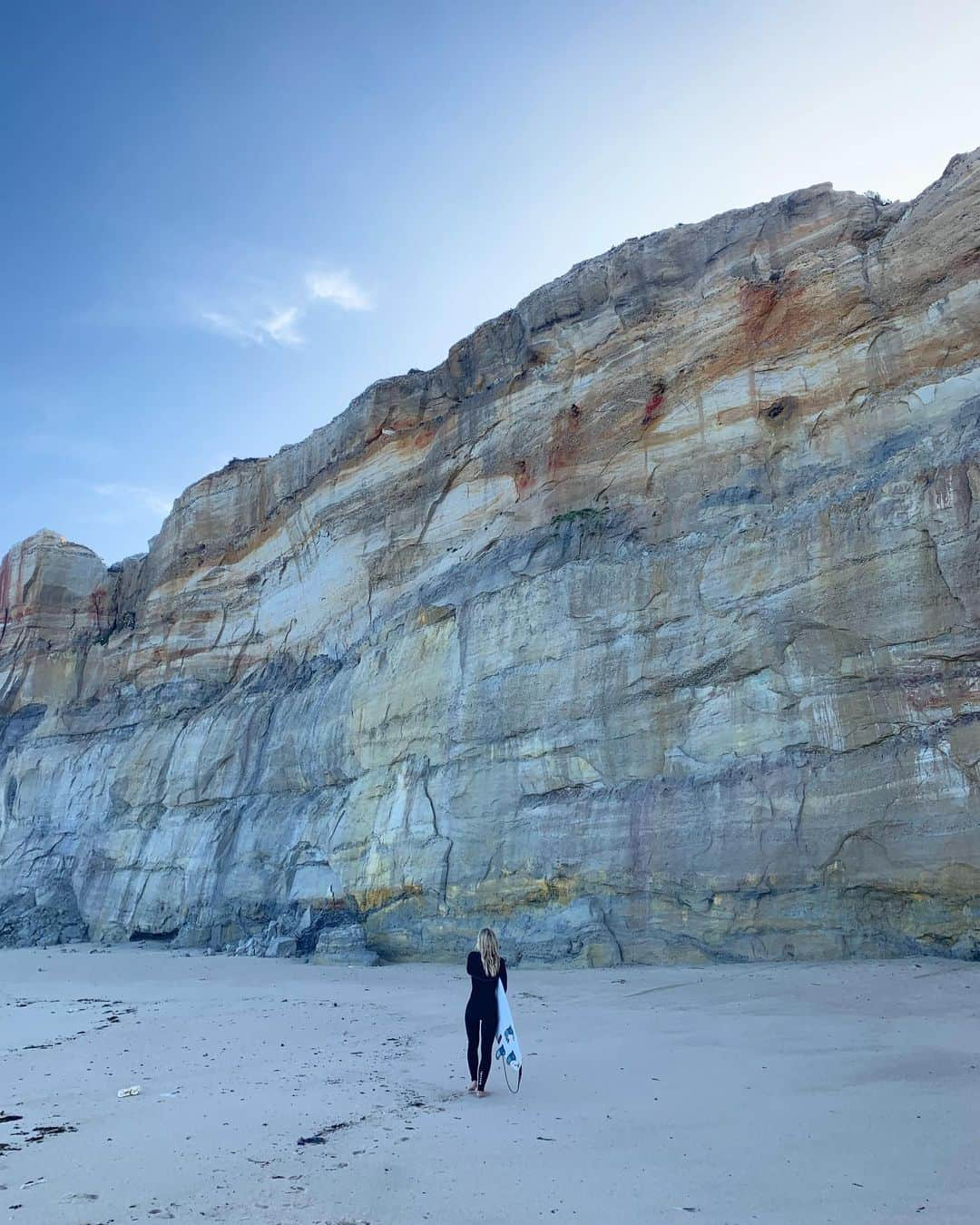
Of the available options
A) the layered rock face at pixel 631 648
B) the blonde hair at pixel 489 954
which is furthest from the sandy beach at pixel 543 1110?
the layered rock face at pixel 631 648

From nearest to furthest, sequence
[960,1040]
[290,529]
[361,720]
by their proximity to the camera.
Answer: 1. [960,1040]
2. [361,720]
3. [290,529]

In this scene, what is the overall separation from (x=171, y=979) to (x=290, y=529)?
464 inches

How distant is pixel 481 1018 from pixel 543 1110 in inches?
31.2

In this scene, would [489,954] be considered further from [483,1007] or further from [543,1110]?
[543,1110]

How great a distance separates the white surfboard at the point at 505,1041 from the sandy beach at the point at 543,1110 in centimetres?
17

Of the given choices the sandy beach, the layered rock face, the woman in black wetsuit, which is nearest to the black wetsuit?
the woman in black wetsuit

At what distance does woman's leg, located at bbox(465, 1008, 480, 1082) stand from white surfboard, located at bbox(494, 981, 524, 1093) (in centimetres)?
13

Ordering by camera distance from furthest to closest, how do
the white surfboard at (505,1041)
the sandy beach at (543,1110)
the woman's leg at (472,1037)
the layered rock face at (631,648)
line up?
the layered rock face at (631,648) < the woman's leg at (472,1037) < the white surfboard at (505,1041) < the sandy beach at (543,1110)

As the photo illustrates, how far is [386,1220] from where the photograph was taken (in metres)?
3.39

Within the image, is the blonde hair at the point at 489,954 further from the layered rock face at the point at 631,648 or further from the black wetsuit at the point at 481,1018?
the layered rock face at the point at 631,648

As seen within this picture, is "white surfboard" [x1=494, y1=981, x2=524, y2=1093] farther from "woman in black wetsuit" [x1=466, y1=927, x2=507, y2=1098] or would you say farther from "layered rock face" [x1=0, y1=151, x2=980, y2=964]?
"layered rock face" [x1=0, y1=151, x2=980, y2=964]

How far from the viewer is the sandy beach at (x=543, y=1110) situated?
3.53 metres

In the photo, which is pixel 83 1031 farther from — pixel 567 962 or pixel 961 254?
pixel 961 254

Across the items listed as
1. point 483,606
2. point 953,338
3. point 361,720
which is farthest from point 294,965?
point 953,338
